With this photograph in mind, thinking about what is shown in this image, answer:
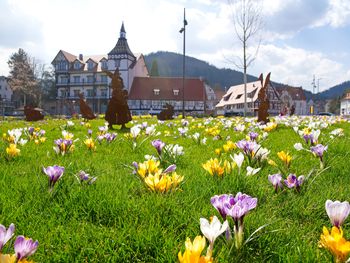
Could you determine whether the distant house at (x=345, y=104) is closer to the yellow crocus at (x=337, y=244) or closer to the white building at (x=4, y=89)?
the white building at (x=4, y=89)

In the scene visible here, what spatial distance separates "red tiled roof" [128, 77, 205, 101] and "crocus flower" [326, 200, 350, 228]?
7172 cm

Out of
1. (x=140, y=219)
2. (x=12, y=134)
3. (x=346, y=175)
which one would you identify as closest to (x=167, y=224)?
(x=140, y=219)

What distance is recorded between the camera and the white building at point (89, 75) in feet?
252

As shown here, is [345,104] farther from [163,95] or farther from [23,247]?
[23,247]

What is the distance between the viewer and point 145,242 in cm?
179

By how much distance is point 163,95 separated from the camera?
240 ft

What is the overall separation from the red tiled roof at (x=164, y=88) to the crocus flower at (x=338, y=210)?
71.7 meters

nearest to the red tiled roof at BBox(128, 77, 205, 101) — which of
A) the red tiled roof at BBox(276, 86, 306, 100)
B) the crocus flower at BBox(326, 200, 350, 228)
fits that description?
the red tiled roof at BBox(276, 86, 306, 100)

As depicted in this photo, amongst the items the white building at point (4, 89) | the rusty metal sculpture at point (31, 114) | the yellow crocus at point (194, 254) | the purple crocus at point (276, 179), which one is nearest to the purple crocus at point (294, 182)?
the purple crocus at point (276, 179)

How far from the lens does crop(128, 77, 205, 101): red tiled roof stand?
7312 cm

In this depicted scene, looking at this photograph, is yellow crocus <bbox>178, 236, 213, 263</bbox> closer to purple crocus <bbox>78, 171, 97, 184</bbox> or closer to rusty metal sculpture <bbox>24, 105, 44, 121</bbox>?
purple crocus <bbox>78, 171, 97, 184</bbox>

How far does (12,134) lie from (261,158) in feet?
12.0

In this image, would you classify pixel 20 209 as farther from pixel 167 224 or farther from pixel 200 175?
pixel 200 175

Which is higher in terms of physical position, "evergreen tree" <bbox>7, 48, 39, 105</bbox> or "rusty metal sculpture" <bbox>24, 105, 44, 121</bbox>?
"evergreen tree" <bbox>7, 48, 39, 105</bbox>
